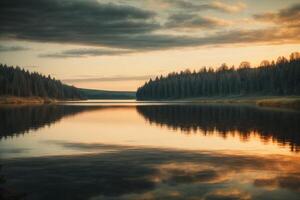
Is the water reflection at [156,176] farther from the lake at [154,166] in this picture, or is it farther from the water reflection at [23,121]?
the water reflection at [23,121]

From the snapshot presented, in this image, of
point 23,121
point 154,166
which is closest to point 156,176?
point 154,166

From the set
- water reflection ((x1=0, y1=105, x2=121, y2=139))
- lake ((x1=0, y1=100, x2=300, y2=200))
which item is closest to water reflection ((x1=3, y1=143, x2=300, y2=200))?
lake ((x1=0, y1=100, x2=300, y2=200))

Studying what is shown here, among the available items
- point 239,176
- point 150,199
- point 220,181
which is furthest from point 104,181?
point 239,176

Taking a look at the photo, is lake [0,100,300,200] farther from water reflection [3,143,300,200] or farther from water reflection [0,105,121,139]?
water reflection [0,105,121,139]

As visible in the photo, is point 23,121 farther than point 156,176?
Yes

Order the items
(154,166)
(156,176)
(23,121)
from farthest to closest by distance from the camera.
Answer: (23,121) < (154,166) < (156,176)

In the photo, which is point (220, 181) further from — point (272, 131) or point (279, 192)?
point (272, 131)

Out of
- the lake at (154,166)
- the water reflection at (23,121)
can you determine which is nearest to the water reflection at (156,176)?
the lake at (154,166)

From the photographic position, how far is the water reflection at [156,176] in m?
17.3

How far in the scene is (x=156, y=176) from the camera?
20.8 m

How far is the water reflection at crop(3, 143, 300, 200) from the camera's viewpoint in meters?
17.3

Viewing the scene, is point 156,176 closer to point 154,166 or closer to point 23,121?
point 154,166

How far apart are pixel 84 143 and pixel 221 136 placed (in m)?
13.5

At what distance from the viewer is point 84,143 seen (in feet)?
118
